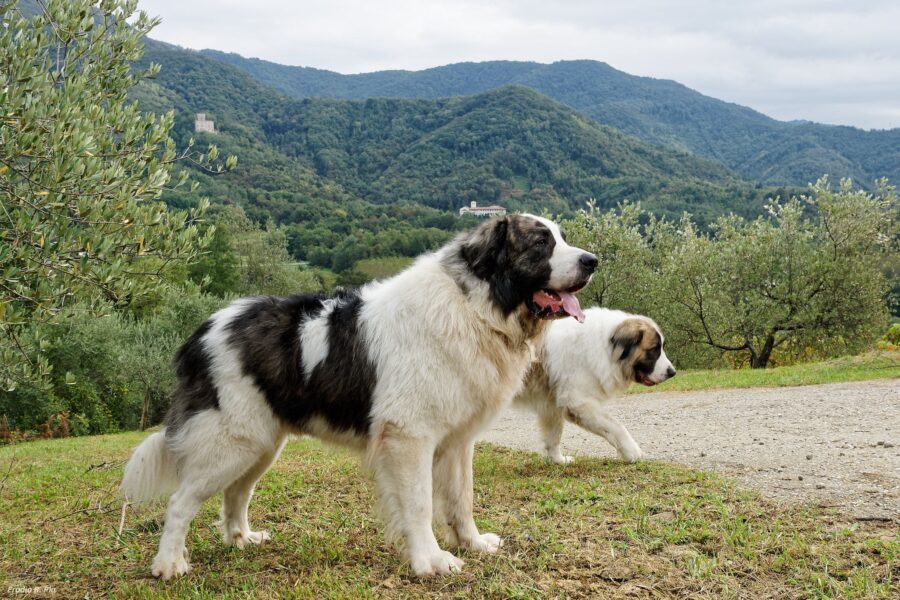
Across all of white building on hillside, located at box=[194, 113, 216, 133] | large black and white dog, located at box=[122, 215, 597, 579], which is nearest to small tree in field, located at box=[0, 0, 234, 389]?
large black and white dog, located at box=[122, 215, 597, 579]

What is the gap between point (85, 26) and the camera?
6668 mm

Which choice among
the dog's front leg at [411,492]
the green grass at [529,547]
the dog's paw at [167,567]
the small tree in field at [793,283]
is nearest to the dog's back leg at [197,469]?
the dog's paw at [167,567]

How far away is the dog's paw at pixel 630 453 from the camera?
8961 mm

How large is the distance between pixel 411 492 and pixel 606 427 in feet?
15.4

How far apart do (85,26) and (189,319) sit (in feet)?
101

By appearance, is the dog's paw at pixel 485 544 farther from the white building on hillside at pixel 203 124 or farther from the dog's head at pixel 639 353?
the white building on hillside at pixel 203 124

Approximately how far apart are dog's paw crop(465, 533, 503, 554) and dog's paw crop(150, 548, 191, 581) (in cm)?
216

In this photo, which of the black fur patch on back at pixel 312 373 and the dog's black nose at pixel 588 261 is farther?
the black fur patch on back at pixel 312 373

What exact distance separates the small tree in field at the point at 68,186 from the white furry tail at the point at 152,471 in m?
1.14

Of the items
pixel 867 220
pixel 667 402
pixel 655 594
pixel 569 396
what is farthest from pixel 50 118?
pixel 867 220

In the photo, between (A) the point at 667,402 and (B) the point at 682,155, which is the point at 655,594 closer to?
(A) the point at 667,402

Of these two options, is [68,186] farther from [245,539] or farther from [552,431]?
[552,431]

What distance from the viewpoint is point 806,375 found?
18.5m

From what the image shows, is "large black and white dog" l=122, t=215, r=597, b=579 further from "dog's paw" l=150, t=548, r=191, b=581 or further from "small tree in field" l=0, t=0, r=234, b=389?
"small tree in field" l=0, t=0, r=234, b=389
